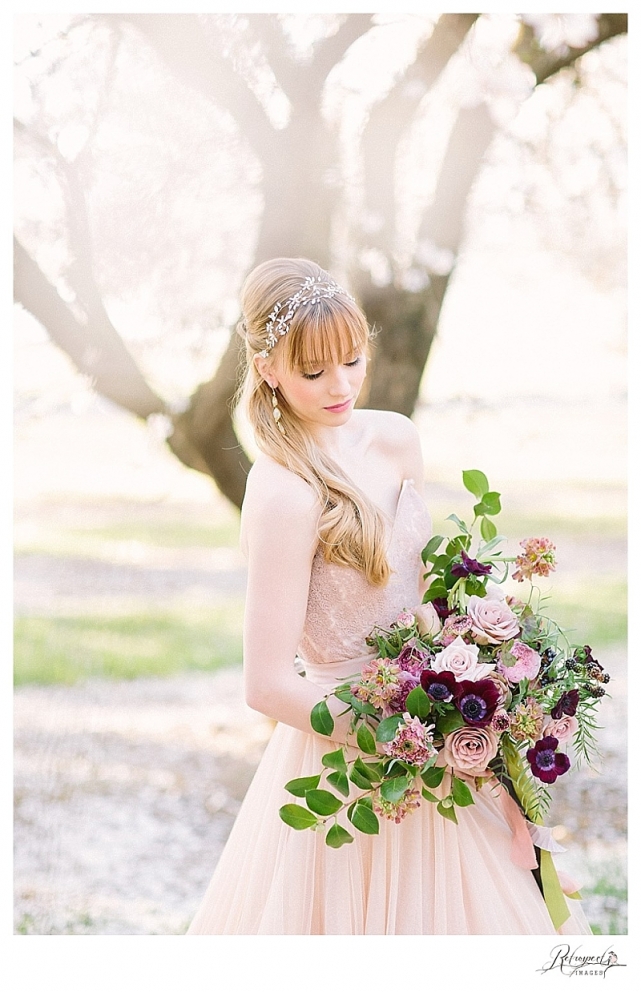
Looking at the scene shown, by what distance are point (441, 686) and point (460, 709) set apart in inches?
1.9

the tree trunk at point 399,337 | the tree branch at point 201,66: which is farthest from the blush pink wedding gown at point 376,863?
the tree branch at point 201,66

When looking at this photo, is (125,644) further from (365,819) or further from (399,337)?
(365,819)

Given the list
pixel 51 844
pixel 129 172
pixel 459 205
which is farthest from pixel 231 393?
pixel 51 844

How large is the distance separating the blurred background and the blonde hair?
0.84 meters

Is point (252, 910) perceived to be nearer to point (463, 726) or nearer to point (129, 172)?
point (463, 726)

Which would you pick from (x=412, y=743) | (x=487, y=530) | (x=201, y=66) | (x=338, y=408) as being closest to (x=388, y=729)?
(x=412, y=743)

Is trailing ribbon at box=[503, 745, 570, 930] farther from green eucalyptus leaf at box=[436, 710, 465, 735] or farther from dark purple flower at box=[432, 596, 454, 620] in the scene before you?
dark purple flower at box=[432, 596, 454, 620]

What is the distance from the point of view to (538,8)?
2.75m

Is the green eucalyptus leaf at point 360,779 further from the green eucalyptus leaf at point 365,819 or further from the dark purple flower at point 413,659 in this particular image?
the dark purple flower at point 413,659

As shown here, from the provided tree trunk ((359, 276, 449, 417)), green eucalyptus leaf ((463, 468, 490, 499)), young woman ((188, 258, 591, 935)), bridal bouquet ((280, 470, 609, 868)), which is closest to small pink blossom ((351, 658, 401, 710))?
bridal bouquet ((280, 470, 609, 868))

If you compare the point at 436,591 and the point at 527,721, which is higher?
the point at 436,591

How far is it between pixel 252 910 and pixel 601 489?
4.69 m

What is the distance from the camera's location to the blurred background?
9.52 ft

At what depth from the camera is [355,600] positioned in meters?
1.72
